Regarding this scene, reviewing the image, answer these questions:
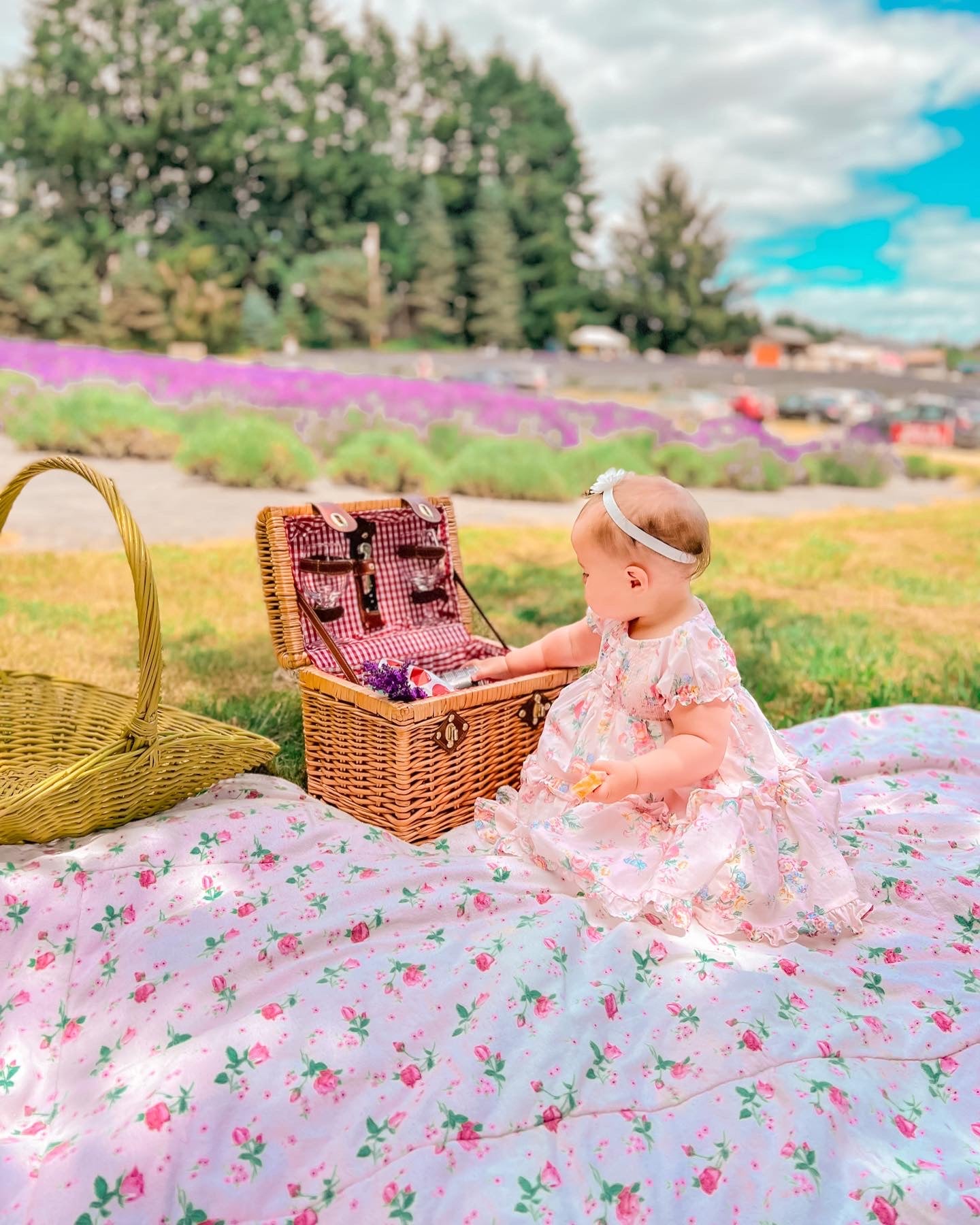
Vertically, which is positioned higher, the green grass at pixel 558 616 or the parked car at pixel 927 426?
the parked car at pixel 927 426

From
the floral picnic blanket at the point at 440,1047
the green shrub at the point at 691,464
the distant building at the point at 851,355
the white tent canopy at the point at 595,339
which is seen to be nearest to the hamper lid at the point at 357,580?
the floral picnic blanket at the point at 440,1047

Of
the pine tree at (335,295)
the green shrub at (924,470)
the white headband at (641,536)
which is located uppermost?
the pine tree at (335,295)

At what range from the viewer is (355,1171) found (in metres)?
1.39

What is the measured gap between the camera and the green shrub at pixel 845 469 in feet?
31.2

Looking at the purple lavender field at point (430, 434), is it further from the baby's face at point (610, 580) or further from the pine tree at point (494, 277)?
the pine tree at point (494, 277)

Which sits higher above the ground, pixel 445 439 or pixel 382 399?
pixel 382 399

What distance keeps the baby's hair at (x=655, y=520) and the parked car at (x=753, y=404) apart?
1286 cm

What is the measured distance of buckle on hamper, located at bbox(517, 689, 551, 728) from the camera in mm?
2557

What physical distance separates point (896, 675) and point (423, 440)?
194 inches

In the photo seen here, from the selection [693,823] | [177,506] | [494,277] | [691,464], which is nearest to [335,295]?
[494,277]

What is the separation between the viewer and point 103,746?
230 centimetres

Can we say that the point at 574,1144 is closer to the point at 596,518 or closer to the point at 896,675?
the point at 596,518

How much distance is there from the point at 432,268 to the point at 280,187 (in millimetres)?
3437

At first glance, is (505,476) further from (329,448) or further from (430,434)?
(329,448)
